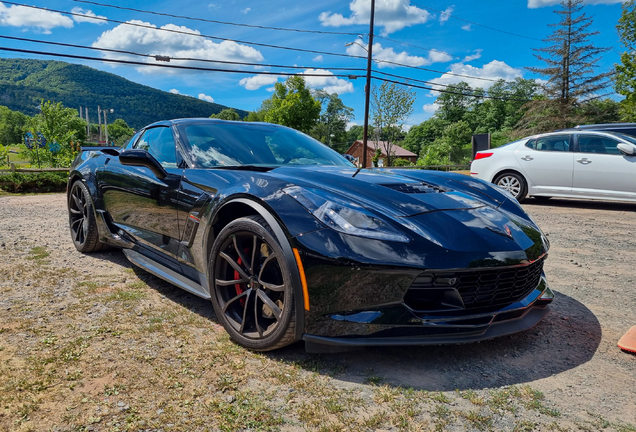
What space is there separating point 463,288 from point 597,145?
24.0ft

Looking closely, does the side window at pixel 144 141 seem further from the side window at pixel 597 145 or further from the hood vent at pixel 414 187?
the side window at pixel 597 145

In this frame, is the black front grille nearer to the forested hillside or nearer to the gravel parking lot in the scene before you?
the gravel parking lot

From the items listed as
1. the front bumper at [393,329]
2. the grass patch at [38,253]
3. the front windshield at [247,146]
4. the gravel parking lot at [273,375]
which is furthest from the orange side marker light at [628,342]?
the grass patch at [38,253]

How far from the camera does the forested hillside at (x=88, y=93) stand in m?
122

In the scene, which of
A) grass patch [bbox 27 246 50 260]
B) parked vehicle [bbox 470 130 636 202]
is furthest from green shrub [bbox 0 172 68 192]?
parked vehicle [bbox 470 130 636 202]

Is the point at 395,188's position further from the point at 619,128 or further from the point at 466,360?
the point at 619,128

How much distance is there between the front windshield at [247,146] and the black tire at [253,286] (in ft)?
2.31

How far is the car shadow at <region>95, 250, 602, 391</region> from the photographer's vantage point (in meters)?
1.97

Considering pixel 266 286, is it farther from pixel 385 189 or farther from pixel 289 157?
pixel 289 157

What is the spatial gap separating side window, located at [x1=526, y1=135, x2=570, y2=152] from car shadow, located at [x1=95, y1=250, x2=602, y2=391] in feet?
21.1

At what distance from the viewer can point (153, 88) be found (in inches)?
6280

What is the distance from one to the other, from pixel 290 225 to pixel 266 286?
339mm

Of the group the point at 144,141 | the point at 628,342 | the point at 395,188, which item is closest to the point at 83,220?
the point at 144,141

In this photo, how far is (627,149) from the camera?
7289mm
